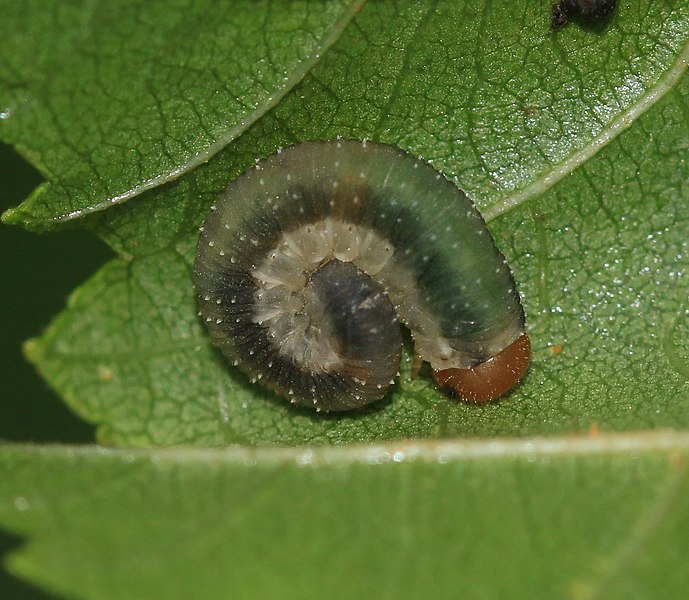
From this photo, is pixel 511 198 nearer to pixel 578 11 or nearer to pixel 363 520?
pixel 578 11

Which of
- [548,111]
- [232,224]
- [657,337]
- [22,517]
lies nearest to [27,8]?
[232,224]

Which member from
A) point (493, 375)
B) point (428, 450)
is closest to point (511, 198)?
point (493, 375)

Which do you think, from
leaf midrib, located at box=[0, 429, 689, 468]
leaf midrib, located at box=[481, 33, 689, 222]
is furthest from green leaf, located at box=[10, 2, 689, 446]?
leaf midrib, located at box=[0, 429, 689, 468]

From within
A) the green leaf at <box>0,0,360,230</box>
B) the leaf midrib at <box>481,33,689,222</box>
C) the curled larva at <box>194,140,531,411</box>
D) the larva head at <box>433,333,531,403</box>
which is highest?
the green leaf at <box>0,0,360,230</box>

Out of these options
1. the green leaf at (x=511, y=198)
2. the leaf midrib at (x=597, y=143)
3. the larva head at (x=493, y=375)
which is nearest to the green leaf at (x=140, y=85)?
the green leaf at (x=511, y=198)

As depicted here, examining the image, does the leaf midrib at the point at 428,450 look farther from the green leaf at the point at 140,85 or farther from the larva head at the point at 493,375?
the green leaf at the point at 140,85

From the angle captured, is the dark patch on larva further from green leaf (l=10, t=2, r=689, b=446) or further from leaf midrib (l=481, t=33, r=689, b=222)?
leaf midrib (l=481, t=33, r=689, b=222)

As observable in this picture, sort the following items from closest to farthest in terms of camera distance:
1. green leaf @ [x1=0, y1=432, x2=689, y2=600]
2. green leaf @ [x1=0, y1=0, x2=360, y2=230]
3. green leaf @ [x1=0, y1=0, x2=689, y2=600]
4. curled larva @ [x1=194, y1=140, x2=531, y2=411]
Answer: green leaf @ [x1=0, y1=432, x2=689, y2=600], green leaf @ [x1=0, y1=0, x2=689, y2=600], green leaf @ [x1=0, y1=0, x2=360, y2=230], curled larva @ [x1=194, y1=140, x2=531, y2=411]
